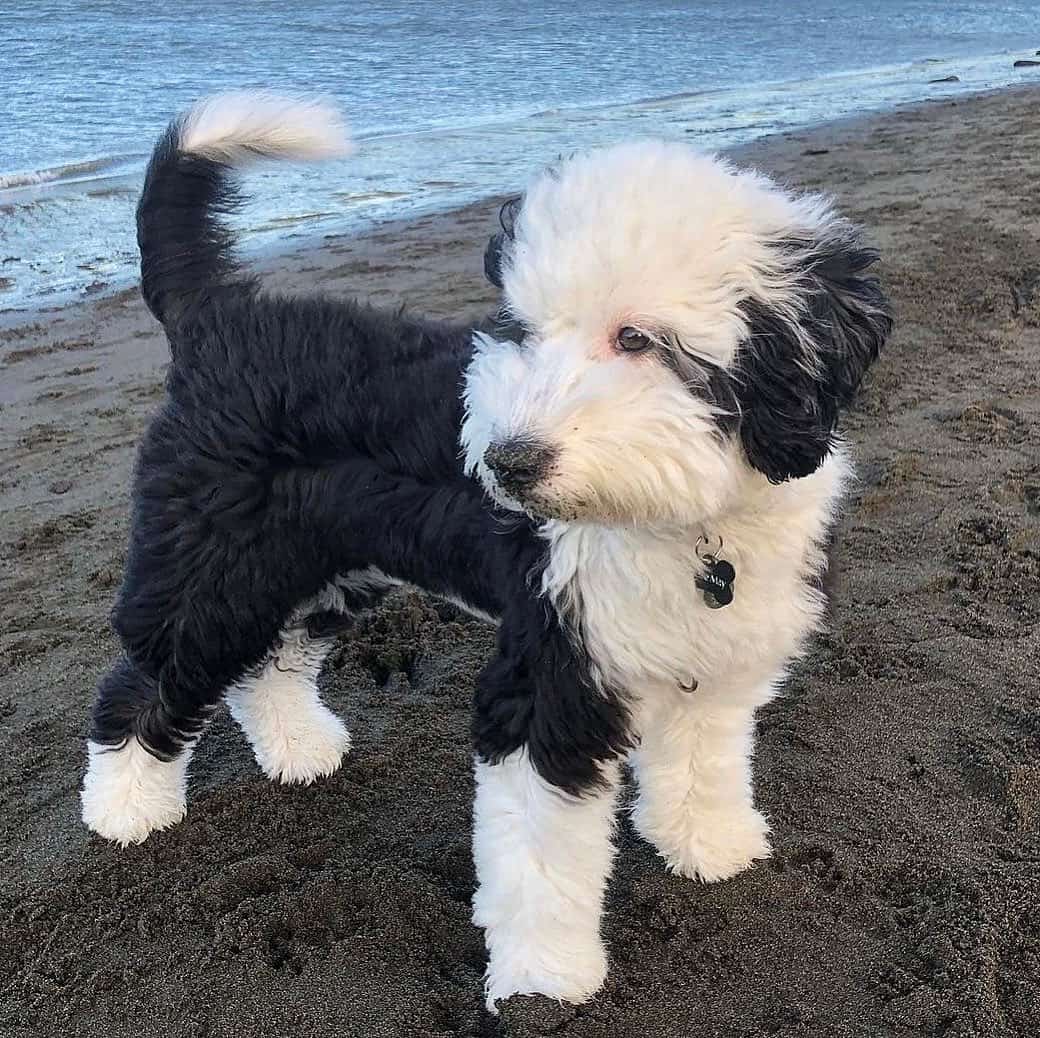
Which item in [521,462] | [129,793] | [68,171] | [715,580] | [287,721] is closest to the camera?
[521,462]

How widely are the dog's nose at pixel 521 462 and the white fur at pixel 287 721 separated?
157cm

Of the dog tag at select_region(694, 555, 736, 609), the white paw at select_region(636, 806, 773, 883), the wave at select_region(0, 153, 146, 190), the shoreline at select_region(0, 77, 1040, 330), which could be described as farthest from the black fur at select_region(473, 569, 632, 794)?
the wave at select_region(0, 153, 146, 190)

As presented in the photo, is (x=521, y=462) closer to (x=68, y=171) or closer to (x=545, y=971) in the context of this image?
(x=545, y=971)

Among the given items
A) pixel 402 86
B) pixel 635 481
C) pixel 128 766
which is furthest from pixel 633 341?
pixel 402 86

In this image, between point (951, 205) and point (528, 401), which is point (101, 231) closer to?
point (951, 205)

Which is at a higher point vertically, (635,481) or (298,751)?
(635,481)

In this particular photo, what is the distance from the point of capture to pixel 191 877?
2795 mm

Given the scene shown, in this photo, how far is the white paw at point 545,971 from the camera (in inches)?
90.0

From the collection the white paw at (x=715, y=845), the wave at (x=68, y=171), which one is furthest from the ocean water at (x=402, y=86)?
the white paw at (x=715, y=845)

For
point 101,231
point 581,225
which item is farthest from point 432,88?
point 581,225

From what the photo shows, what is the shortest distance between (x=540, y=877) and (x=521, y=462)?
1.05 metres

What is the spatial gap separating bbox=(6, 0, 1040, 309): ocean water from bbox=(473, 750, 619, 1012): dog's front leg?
89.8 inches

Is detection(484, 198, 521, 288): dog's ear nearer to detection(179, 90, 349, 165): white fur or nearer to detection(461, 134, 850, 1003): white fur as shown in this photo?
detection(461, 134, 850, 1003): white fur

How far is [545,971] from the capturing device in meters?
2.28
